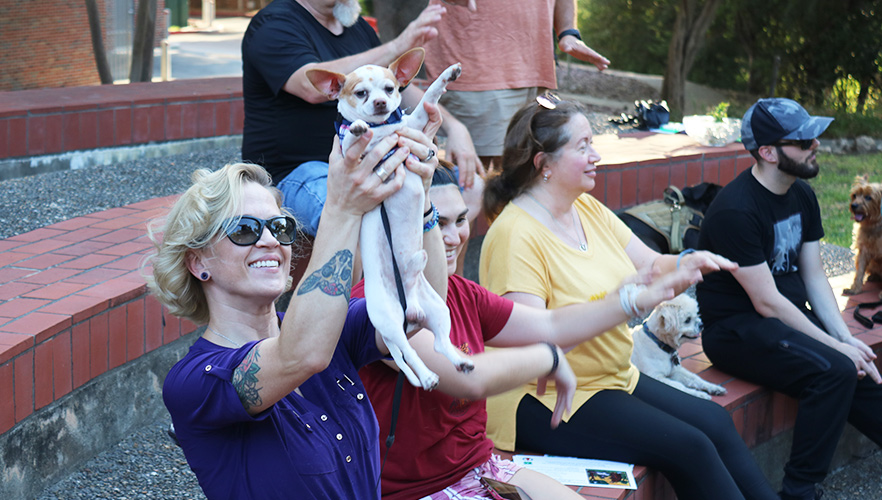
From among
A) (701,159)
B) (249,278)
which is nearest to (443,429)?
(249,278)

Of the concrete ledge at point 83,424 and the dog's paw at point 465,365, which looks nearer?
the dog's paw at point 465,365

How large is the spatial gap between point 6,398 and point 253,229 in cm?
125

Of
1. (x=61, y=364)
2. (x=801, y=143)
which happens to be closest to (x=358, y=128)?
(x=61, y=364)

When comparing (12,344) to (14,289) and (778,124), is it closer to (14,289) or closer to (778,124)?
(14,289)

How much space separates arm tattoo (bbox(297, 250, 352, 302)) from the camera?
5.41 feet

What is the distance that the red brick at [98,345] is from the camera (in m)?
2.96

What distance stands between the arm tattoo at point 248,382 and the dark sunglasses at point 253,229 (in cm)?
28

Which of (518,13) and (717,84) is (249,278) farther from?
(717,84)

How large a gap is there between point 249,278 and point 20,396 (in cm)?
125

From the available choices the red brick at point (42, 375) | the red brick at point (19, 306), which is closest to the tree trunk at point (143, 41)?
the red brick at point (19, 306)

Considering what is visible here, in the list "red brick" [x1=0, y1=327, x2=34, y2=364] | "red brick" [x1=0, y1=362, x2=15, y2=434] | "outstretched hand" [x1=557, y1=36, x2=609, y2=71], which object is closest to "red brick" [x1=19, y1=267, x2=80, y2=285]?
"red brick" [x1=0, y1=327, x2=34, y2=364]

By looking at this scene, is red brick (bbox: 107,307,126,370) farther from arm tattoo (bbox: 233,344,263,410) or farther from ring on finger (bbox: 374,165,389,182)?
ring on finger (bbox: 374,165,389,182)

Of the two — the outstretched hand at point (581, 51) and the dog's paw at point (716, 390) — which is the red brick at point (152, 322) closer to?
the outstretched hand at point (581, 51)

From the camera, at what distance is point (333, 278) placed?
1.66 meters
